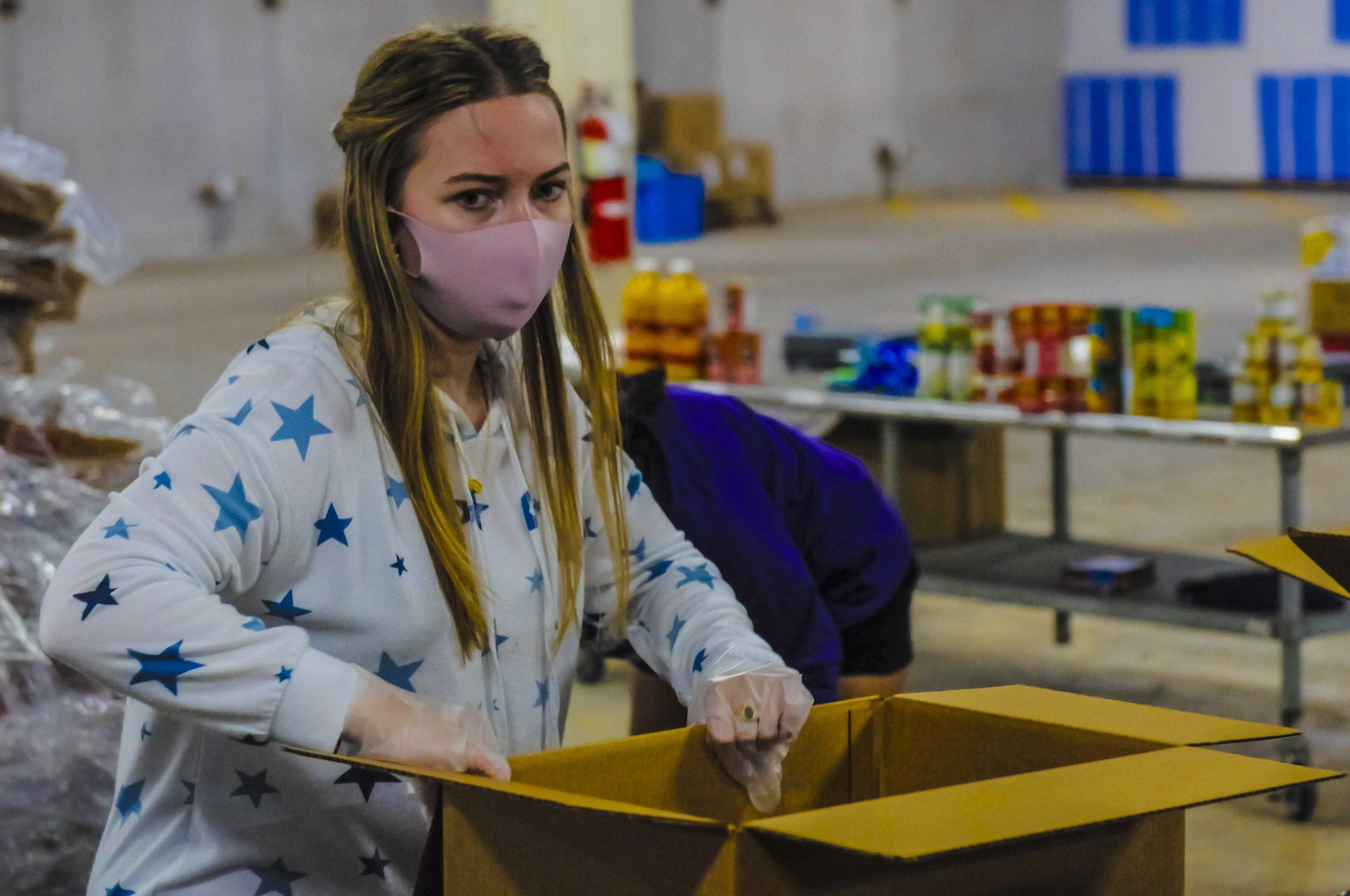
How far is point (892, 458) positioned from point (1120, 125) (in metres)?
17.0

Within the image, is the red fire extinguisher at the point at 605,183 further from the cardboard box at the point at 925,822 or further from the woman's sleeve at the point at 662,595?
the cardboard box at the point at 925,822

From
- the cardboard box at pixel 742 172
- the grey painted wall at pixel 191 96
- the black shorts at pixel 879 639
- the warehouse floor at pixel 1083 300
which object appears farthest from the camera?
the cardboard box at pixel 742 172

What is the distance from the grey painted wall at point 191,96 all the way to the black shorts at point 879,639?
951 cm

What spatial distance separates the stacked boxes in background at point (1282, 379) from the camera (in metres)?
3.68

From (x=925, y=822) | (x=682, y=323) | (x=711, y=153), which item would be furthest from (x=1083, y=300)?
(x=925, y=822)

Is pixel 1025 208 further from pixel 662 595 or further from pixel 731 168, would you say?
pixel 662 595

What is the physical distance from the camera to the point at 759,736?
131 cm

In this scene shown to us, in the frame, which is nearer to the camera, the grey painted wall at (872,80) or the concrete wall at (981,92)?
the grey painted wall at (872,80)

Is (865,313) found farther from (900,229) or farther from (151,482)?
(151,482)

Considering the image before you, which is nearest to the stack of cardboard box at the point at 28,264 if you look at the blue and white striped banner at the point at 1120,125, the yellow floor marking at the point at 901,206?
the yellow floor marking at the point at 901,206

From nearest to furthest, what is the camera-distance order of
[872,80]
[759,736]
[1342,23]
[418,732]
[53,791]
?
[418,732] → [759,736] → [53,791] → [872,80] → [1342,23]

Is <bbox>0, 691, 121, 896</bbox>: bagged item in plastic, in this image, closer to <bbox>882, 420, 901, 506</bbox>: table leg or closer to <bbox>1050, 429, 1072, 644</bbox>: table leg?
<bbox>882, 420, 901, 506</bbox>: table leg

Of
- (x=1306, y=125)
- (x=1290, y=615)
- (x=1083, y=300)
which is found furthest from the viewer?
(x=1306, y=125)

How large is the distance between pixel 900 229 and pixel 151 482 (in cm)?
1417
